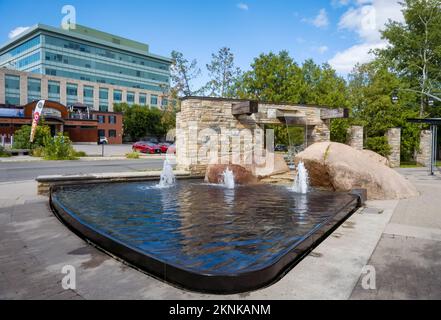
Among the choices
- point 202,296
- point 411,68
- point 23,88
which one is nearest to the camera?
point 202,296

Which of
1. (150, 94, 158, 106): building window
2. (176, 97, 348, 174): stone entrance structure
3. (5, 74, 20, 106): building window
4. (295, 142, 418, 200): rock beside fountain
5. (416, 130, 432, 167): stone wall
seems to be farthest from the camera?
(150, 94, 158, 106): building window

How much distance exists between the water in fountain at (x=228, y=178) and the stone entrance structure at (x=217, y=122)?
2371mm

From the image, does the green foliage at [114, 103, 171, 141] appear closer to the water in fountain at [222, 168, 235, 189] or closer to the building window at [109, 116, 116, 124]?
the building window at [109, 116, 116, 124]

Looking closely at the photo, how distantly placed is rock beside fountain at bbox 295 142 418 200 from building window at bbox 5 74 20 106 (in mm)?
69263

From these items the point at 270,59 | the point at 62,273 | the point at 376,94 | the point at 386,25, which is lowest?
the point at 62,273

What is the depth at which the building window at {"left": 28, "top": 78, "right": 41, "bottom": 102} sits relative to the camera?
6488 cm

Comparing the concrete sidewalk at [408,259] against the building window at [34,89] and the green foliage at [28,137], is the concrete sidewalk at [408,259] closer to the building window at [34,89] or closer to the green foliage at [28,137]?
the green foliage at [28,137]

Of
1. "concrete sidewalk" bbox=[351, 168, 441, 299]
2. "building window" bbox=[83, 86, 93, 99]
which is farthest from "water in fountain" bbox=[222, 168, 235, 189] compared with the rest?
"building window" bbox=[83, 86, 93, 99]

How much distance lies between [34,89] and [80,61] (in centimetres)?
2117

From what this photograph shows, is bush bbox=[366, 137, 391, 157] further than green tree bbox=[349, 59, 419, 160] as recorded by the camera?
No

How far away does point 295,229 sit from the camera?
562 centimetres

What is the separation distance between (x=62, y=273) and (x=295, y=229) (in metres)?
3.73
